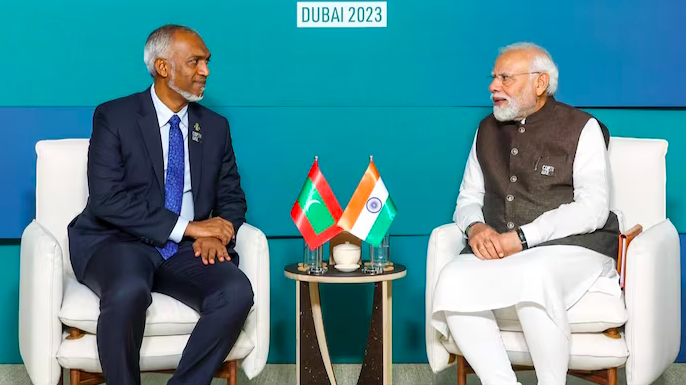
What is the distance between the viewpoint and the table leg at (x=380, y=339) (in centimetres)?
347

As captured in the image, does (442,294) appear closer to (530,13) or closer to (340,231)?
(340,231)

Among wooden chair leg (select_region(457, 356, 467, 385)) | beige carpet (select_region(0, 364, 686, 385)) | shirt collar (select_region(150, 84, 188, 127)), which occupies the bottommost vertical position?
beige carpet (select_region(0, 364, 686, 385))

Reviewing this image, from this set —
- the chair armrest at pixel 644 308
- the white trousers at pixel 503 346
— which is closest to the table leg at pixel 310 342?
the white trousers at pixel 503 346

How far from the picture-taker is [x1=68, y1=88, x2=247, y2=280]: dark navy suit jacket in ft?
11.0

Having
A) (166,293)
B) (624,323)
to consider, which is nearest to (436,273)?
(624,323)

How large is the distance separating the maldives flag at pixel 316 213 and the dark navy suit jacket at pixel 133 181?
0.24 m

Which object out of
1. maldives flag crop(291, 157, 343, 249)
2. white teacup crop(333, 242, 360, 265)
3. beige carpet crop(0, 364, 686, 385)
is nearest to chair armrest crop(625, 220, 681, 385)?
beige carpet crop(0, 364, 686, 385)

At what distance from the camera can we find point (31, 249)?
10.6ft

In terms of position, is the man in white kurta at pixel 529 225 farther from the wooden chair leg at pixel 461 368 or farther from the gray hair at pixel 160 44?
the gray hair at pixel 160 44

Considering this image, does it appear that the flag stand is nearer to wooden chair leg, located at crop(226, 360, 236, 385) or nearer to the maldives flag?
the maldives flag

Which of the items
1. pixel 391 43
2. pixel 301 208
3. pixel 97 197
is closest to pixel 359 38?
pixel 391 43

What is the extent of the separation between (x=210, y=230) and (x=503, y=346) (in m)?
1.07

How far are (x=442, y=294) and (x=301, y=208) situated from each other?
649mm

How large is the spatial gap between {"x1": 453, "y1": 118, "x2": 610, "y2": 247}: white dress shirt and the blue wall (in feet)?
2.23
